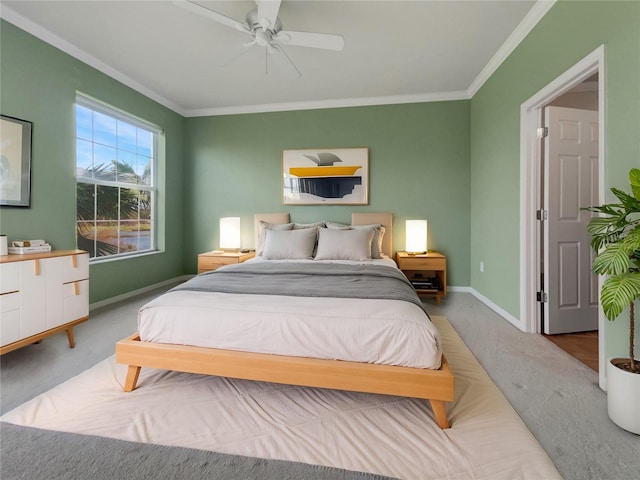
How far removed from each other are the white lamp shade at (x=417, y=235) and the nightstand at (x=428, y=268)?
100 millimetres

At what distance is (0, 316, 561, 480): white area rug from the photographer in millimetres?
1300

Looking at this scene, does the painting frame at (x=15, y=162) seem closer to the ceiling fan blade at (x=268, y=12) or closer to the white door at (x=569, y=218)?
the ceiling fan blade at (x=268, y=12)

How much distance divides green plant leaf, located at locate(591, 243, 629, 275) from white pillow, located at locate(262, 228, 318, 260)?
2563mm

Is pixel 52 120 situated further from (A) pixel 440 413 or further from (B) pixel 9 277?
(A) pixel 440 413

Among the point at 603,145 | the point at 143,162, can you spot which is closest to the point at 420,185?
the point at 603,145

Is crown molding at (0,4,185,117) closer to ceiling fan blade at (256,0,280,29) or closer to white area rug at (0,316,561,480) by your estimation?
ceiling fan blade at (256,0,280,29)

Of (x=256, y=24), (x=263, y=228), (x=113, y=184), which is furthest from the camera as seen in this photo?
(x=263, y=228)

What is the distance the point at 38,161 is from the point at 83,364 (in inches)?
74.8

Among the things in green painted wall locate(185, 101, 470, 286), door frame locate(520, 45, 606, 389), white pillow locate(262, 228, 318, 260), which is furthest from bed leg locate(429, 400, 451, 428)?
green painted wall locate(185, 101, 470, 286)

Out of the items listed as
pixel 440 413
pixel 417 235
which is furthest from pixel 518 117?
pixel 440 413

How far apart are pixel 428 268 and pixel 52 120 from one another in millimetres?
4251

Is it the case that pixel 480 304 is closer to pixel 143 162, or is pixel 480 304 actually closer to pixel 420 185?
pixel 420 185

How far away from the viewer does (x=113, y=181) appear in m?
3.69

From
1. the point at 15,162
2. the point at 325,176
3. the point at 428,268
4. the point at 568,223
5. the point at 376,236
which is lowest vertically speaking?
the point at 428,268
